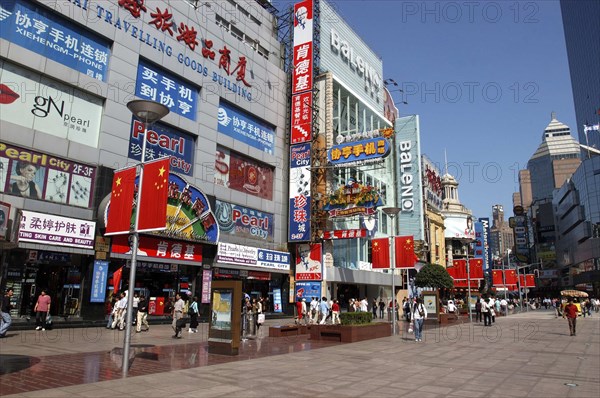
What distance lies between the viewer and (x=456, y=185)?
102 meters

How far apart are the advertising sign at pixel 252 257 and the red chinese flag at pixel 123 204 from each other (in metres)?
17.0

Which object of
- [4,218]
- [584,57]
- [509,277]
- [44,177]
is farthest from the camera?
[584,57]

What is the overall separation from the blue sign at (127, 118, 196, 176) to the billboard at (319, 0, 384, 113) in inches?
730

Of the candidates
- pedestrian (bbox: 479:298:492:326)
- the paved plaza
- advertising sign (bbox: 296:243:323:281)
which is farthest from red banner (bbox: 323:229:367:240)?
the paved plaza

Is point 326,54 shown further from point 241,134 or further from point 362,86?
point 241,134

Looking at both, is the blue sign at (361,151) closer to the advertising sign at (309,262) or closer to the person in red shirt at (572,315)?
the advertising sign at (309,262)

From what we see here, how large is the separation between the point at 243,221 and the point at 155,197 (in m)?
21.3

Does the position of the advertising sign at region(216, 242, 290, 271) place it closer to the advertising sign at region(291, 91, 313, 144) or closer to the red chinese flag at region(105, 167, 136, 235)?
the advertising sign at region(291, 91, 313, 144)

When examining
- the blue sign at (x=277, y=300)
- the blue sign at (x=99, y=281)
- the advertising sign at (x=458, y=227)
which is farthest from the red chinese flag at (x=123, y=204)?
the advertising sign at (x=458, y=227)

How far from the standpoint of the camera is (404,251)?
87.5 feet

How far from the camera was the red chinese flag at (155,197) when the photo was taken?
11.5 meters

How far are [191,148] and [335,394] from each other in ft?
74.8

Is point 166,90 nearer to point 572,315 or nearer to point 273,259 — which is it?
point 273,259

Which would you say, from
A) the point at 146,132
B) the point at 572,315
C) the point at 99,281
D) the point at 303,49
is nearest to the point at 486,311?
the point at 572,315
